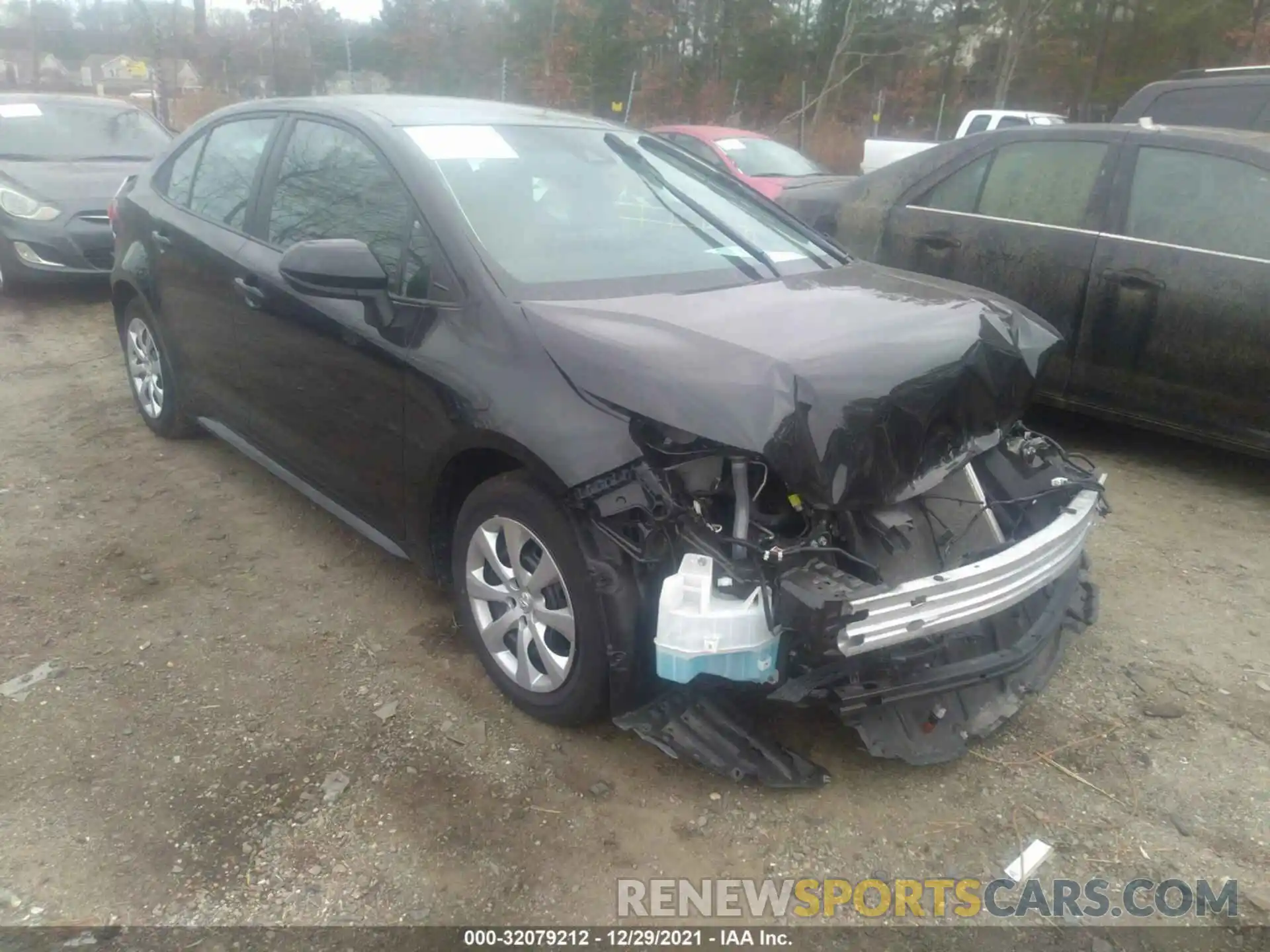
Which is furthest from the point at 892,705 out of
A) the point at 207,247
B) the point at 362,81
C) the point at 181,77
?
the point at 362,81

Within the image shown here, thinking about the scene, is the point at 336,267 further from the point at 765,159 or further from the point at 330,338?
the point at 765,159

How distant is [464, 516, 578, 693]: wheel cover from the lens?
2.71 metres

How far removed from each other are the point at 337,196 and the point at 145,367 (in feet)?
7.23

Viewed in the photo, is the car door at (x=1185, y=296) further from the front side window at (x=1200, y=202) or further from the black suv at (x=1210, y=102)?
the black suv at (x=1210, y=102)

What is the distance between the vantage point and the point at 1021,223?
5.10m

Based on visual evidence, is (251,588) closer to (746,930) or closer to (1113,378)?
(746,930)

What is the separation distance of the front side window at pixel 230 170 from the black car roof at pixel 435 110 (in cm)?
17

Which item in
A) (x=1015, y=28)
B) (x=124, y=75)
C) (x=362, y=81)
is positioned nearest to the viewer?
(x=1015, y=28)

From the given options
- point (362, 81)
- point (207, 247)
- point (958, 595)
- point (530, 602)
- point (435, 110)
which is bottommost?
point (530, 602)

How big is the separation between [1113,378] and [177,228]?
4477 mm

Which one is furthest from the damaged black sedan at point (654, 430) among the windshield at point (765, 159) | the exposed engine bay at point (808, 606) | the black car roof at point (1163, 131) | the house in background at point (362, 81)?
the house in background at point (362, 81)

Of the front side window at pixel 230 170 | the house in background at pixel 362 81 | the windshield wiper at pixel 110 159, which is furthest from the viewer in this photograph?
the house in background at pixel 362 81

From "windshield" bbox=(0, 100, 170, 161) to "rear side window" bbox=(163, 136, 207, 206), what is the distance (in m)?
4.31

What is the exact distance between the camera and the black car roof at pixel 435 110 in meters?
3.40
